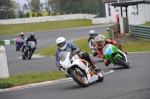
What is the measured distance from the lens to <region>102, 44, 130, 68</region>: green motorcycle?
14555 millimetres

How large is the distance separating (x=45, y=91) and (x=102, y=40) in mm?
4687

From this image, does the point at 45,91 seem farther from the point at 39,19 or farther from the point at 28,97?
the point at 39,19

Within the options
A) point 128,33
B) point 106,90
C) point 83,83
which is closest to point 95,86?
point 83,83

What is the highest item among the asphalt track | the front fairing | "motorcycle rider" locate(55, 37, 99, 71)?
"motorcycle rider" locate(55, 37, 99, 71)

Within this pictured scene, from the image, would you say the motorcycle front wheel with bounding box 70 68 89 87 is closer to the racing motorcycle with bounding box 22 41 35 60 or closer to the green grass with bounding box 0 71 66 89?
the green grass with bounding box 0 71 66 89

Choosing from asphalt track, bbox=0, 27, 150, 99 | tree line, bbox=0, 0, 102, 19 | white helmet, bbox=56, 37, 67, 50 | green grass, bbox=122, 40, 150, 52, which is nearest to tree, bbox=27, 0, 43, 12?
tree line, bbox=0, 0, 102, 19

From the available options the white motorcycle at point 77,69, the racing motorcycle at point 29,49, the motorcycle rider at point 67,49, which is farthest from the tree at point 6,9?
the white motorcycle at point 77,69

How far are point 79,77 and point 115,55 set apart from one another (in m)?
3.87

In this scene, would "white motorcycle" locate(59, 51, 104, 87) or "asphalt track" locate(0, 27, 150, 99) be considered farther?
"white motorcycle" locate(59, 51, 104, 87)

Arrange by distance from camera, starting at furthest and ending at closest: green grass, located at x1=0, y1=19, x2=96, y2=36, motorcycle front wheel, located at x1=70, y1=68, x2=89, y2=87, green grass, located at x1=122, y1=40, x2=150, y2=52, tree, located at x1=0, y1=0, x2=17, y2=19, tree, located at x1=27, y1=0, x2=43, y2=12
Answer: tree, located at x1=27, y1=0, x2=43, y2=12 → tree, located at x1=0, y1=0, x2=17, y2=19 → green grass, located at x1=0, y1=19, x2=96, y2=36 → green grass, located at x1=122, y1=40, x2=150, y2=52 → motorcycle front wheel, located at x1=70, y1=68, x2=89, y2=87

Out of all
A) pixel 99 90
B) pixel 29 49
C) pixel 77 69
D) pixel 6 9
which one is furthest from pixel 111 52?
pixel 6 9

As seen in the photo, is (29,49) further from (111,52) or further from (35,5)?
(35,5)

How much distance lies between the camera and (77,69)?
11.1m

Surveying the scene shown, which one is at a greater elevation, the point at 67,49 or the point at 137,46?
the point at 67,49
